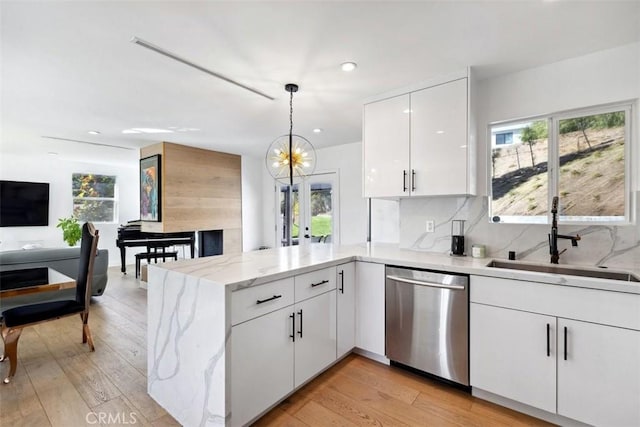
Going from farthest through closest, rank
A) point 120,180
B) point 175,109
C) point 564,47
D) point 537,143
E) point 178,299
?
1. point 120,180
2. point 175,109
3. point 537,143
4. point 564,47
5. point 178,299

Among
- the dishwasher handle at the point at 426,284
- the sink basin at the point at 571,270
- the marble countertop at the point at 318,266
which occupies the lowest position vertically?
the dishwasher handle at the point at 426,284

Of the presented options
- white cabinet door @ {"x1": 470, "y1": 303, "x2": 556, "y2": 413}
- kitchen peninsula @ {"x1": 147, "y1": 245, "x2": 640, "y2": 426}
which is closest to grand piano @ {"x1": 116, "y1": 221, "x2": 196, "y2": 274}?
kitchen peninsula @ {"x1": 147, "y1": 245, "x2": 640, "y2": 426}

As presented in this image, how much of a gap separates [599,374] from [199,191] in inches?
209

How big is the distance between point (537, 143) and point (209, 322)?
2.81 metres

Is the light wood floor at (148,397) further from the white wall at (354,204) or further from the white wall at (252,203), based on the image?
the white wall at (252,203)

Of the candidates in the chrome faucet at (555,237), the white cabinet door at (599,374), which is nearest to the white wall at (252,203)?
the chrome faucet at (555,237)

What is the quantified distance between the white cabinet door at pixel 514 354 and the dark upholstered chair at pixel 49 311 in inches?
130

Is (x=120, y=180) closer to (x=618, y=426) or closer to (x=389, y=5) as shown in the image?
(x=389, y=5)

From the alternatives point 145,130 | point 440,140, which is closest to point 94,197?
point 145,130

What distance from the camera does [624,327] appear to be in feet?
4.99

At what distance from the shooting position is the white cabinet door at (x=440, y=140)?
230 cm

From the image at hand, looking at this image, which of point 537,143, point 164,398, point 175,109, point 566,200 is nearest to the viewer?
point 164,398

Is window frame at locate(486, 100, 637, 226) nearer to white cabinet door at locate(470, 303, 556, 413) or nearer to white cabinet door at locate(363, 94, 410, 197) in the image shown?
white cabinet door at locate(363, 94, 410, 197)

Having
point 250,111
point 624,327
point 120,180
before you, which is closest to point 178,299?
point 250,111
